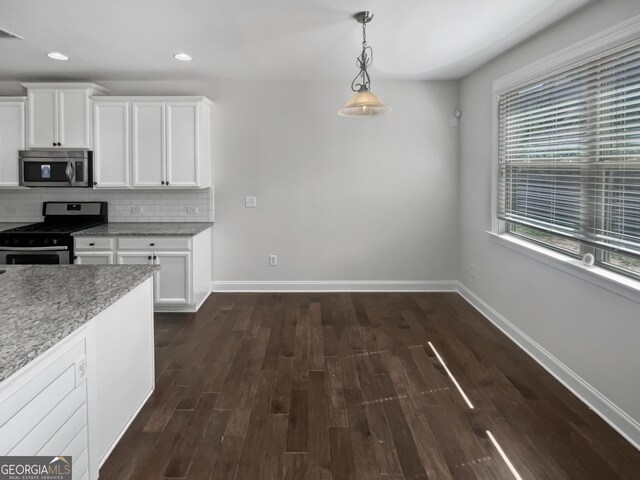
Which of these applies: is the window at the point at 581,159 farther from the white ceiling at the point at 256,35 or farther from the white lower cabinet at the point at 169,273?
the white lower cabinet at the point at 169,273

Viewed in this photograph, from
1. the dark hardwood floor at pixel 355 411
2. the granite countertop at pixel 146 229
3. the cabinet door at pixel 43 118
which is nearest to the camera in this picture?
the dark hardwood floor at pixel 355 411

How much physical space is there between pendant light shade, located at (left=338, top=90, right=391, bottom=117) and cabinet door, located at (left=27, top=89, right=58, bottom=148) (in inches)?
132

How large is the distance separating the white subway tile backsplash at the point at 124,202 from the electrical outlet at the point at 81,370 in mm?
3622

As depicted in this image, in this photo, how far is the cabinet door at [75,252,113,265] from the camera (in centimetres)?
467

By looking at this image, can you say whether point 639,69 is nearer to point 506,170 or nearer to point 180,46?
point 506,170

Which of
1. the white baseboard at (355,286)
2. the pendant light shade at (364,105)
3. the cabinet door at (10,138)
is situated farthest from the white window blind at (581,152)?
the cabinet door at (10,138)

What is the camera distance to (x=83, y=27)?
3467 mm

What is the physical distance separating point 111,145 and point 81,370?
3.66 m

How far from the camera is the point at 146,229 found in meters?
4.86

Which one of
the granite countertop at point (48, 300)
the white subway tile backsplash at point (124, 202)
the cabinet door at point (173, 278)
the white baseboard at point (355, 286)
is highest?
the white subway tile backsplash at point (124, 202)

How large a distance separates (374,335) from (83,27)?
11.1 feet

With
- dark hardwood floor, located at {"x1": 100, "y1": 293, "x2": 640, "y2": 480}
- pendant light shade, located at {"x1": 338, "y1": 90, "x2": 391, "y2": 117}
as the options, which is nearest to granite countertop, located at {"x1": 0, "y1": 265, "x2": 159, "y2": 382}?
dark hardwood floor, located at {"x1": 100, "y1": 293, "x2": 640, "y2": 480}

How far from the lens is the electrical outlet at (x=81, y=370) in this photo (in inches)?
74.2

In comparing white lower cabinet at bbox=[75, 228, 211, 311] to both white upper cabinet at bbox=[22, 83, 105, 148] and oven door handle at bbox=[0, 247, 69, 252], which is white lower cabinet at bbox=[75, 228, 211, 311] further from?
white upper cabinet at bbox=[22, 83, 105, 148]
